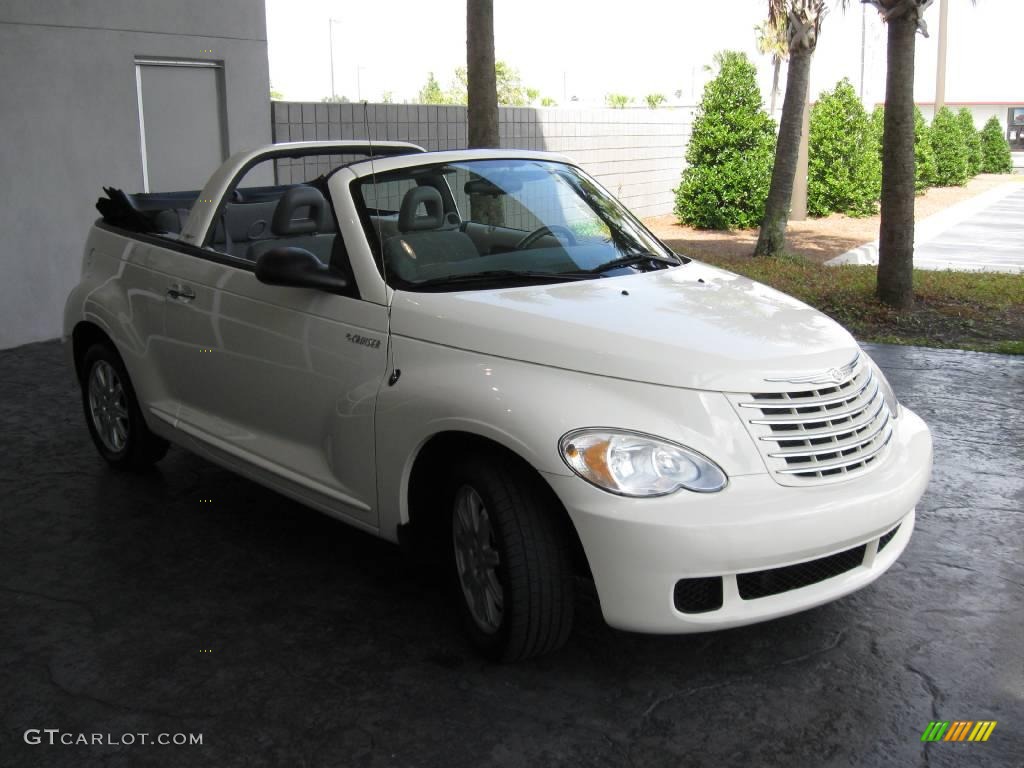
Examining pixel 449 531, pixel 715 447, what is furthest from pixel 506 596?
pixel 715 447

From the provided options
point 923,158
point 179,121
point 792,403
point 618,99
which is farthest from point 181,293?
point 618,99

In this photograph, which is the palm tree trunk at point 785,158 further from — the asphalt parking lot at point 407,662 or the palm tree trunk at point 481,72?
the asphalt parking lot at point 407,662

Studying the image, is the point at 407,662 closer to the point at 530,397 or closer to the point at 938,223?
the point at 530,397

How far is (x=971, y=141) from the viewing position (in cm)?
4009

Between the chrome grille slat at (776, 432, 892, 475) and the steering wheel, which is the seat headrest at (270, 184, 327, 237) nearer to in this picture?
the steering wheel

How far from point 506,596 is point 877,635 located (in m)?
1.45

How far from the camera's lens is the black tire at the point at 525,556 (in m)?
3.51

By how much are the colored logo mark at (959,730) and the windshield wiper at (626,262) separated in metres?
2.07

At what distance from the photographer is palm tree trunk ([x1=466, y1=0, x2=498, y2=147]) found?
10672 mm

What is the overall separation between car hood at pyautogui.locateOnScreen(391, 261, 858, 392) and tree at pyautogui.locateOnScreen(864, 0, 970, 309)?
6584 millimetres

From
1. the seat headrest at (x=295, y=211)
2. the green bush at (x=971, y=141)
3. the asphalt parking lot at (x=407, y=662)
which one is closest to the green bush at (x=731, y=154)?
the asphalt parking lot at (x=407, y=662)

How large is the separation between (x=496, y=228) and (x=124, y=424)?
2501 mm

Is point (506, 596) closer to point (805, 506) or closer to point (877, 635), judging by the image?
point (805, 506)

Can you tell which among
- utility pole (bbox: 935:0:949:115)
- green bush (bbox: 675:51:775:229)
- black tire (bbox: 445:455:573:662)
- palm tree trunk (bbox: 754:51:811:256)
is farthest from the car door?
utility pole (bbox: 935:0:949:115)
